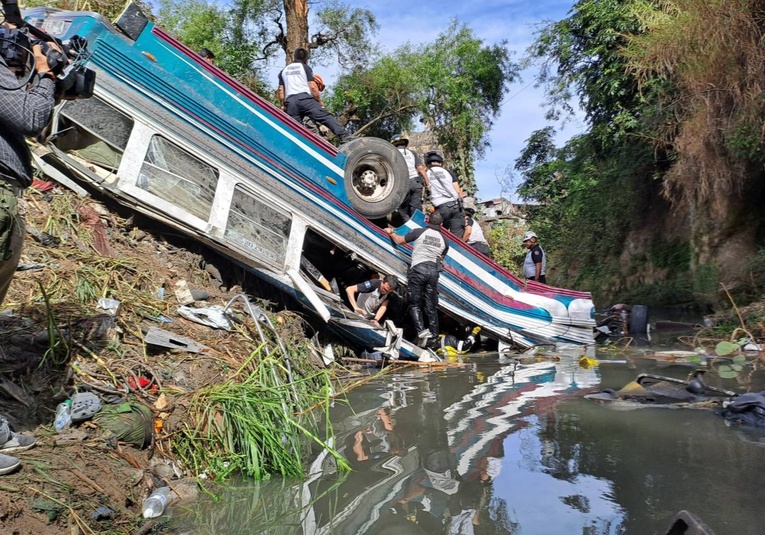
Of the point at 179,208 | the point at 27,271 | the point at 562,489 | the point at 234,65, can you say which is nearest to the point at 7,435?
the point at 27,271

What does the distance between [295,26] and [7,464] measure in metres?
10.7

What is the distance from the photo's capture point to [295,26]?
11.9 m

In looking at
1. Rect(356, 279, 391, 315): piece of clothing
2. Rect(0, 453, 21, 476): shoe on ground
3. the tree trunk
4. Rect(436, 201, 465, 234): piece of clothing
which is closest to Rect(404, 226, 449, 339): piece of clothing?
Rect(356, 279, 391, 315): piece of clothing

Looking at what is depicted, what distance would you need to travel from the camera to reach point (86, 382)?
360 centimetres

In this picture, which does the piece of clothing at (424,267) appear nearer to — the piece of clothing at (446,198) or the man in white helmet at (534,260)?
the piece of clothing at (446,198)

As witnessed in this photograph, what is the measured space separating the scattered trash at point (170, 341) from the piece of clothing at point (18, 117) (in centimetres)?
170

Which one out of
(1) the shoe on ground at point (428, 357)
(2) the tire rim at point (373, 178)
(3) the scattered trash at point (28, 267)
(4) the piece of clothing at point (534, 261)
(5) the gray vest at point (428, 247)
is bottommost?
(1) the shoe on ground at point (428, 357)

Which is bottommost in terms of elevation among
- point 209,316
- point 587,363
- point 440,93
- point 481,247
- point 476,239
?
point 209,316

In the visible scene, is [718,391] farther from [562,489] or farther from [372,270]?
[372,270]

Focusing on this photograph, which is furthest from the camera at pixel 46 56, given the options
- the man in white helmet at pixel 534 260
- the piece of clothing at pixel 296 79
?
the man in white helmet at pixel 534 260

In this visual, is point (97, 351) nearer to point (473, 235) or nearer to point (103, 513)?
point (103, 513)

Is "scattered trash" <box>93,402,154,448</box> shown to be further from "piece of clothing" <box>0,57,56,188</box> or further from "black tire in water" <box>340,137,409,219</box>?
"black tire in water" <box>340,137,409,219</box>

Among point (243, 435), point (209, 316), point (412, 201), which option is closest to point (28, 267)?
point (209, 316)

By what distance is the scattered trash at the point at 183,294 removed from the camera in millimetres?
5261
